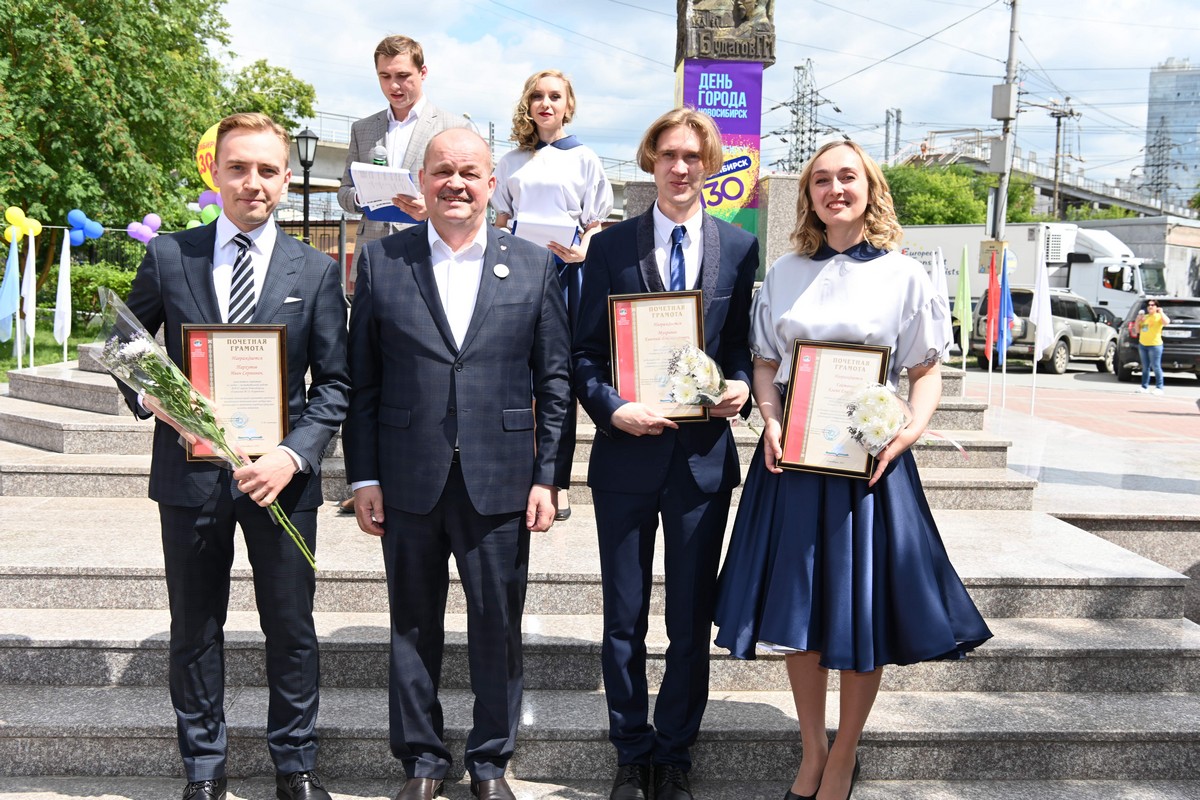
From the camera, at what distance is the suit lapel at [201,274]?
320 centimetres

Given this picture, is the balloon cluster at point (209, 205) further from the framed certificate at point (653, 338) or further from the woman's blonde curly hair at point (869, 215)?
the woman's blonde curly hair at point (869, 215)

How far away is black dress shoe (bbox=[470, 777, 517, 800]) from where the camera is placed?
3.43 meters

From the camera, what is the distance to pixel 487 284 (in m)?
3.27

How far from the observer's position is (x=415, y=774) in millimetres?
3432

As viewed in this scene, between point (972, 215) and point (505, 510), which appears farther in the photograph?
point (972, 215)

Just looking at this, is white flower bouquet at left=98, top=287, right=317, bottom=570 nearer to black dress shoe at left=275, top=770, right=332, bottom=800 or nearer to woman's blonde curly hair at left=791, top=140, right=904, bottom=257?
black dress shoe at left=275, top=770, right=332, bottom=800

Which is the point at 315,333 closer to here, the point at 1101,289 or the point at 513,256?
the point at 513,256

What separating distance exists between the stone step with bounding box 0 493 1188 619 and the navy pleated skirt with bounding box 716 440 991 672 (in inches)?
52.6

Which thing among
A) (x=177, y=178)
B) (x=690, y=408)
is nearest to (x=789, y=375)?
(x=690, y=408)

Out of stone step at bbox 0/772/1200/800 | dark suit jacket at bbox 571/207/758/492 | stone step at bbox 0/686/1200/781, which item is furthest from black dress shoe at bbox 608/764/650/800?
dark suit jacket at bbox 571/207/758/492

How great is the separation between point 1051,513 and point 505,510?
13.5ft

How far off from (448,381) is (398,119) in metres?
2.50

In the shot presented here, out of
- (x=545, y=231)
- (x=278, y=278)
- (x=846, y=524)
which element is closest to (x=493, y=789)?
(x=846, y=524)

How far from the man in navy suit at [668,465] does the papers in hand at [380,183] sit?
1.46 meters
